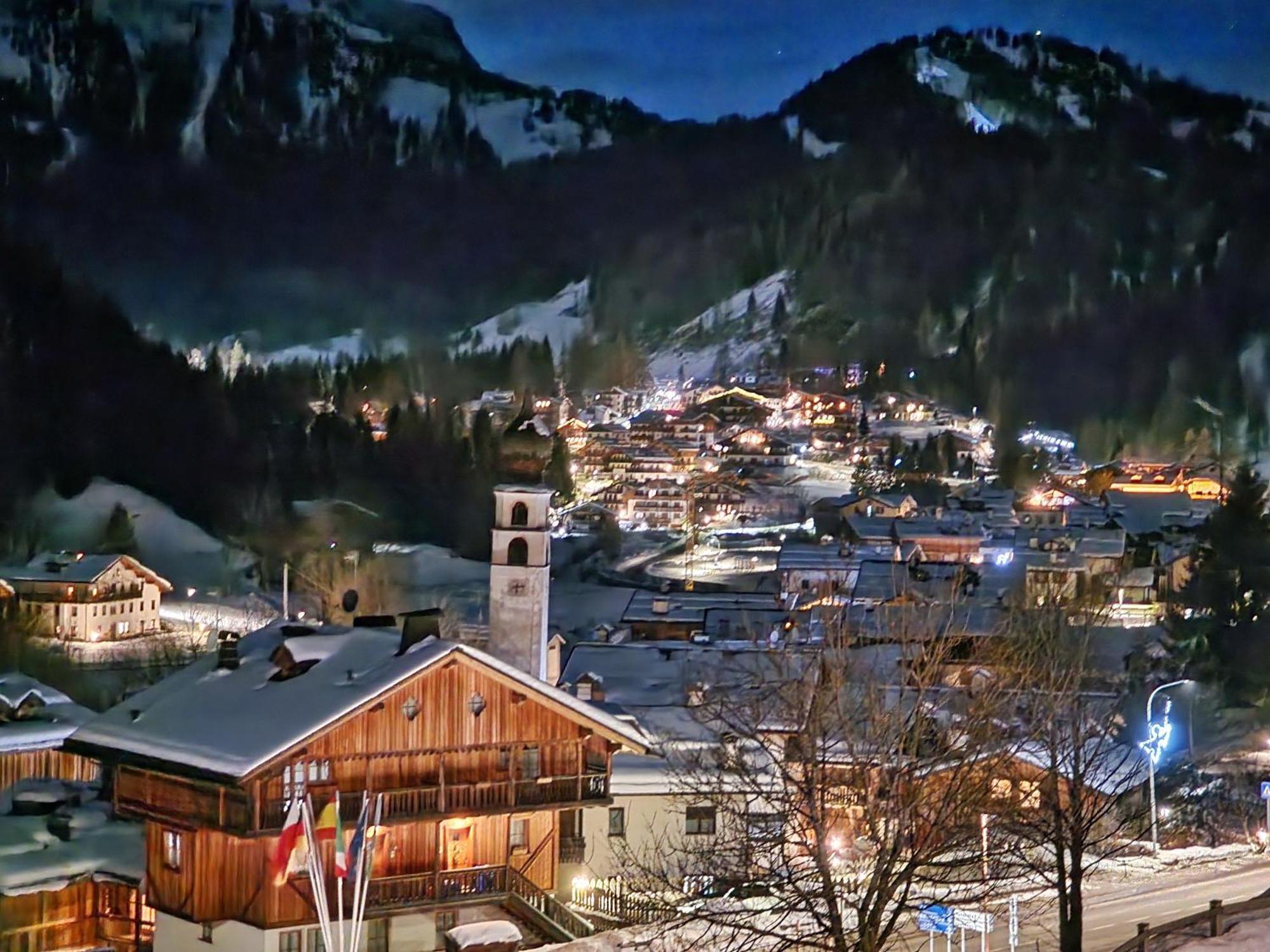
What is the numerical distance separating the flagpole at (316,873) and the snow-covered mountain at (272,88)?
7495 cm

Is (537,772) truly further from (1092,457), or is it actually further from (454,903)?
(1092,457)

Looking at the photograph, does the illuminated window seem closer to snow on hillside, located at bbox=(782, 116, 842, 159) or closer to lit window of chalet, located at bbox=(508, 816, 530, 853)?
lit window of chalet, located at bbox=(508, 816, 530, 853)

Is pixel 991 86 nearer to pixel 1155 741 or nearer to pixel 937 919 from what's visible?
pixel 1155 741

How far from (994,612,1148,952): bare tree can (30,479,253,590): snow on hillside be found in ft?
128

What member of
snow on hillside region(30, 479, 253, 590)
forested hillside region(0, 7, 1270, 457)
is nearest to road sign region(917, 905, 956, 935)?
snow on hillside region(30, 479, 253, 590)

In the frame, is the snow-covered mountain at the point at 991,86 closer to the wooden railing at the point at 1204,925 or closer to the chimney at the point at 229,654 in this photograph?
the chimney at the point at 229,654

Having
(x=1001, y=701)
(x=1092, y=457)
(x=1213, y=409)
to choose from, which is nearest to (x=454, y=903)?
(x=1001, y=701)

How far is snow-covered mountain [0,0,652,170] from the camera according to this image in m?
87.0

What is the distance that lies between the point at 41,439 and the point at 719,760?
52.7 m

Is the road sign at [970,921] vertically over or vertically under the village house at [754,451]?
under

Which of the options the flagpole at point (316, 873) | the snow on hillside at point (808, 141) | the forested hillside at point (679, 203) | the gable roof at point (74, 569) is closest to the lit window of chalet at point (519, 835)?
the flagpole at point (316, 873)

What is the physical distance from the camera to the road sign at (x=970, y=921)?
1480 cm

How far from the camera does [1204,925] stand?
1439cm

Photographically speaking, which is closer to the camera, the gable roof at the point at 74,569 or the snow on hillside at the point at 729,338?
the gable roof at the point at 74,569
